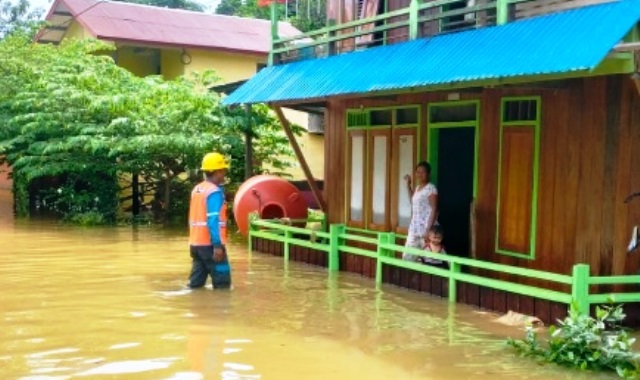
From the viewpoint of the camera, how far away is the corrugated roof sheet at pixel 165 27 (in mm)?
26467

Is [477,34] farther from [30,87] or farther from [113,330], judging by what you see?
[30,87]

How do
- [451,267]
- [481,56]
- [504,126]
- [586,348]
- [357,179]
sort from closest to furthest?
[586,348], [481,56], [451,267], [504,126], [357,179]

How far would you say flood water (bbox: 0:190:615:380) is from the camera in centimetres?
714

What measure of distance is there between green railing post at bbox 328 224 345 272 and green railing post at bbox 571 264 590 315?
532 centimetres

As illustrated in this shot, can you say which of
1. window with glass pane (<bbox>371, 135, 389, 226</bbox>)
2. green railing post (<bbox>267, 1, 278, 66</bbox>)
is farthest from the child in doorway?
green railing post (<bbox>267, 1, 278, 66</bbox>)

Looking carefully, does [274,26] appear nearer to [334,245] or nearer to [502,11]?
[334,245]

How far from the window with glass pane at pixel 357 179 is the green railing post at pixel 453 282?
3.96m

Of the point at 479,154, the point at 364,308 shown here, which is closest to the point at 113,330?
the point at 364,308

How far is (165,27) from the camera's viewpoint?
28000mm

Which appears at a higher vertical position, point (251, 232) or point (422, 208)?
point (422, 208)

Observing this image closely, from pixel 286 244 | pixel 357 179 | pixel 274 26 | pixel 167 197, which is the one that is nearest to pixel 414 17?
pixel 357 179

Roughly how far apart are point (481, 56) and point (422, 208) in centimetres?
258

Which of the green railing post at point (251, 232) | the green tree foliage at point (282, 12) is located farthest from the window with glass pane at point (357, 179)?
the green tree foliage at point (282, 12)

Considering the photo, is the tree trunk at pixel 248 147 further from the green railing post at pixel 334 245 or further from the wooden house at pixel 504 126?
the green railing post at pixel 334 245
